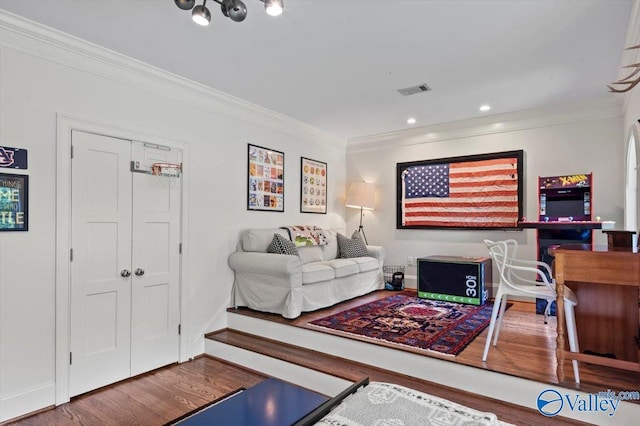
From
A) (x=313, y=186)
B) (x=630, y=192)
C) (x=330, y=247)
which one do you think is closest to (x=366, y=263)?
(x=330, y=247)

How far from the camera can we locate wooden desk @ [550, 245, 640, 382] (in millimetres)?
2072

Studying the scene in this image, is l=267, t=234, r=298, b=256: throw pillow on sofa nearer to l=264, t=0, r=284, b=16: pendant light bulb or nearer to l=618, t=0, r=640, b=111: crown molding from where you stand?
l=264, t=0, r=284, b=16: pendant light bulb

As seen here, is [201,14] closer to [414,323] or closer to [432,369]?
[432,369]

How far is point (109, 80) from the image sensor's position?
3021 millimetres

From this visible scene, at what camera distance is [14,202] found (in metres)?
2.48

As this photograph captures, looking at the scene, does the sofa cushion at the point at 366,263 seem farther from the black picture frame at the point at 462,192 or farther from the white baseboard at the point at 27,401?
the white baseboard at the point at 27,401

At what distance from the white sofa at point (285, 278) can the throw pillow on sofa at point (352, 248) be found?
12.1 inches

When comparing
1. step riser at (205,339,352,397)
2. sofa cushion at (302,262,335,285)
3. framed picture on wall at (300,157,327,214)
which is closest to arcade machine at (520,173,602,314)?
sofa cushion at (302,262,335,285)

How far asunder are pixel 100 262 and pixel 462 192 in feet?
14.8

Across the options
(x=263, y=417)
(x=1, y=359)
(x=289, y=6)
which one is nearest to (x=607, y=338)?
(x=263, y=417)

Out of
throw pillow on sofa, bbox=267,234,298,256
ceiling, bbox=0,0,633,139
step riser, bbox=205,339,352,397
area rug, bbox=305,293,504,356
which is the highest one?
ceiling, bbox=0,0,633,139

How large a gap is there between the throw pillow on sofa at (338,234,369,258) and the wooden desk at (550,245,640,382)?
271cm

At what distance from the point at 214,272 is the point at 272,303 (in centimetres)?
73

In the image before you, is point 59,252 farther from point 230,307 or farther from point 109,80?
point 230,307
